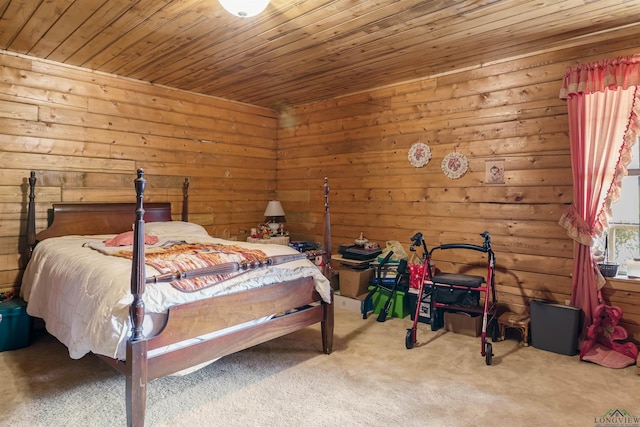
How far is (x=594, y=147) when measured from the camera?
312 cm

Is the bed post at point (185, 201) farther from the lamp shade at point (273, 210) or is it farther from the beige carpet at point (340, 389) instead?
the beige carpet at point (340, 389)

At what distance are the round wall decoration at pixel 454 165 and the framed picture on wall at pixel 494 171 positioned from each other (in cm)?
21

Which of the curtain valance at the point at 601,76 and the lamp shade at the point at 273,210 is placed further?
the lamp shade at the point at 273,210

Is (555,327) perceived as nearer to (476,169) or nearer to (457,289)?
(457,289)

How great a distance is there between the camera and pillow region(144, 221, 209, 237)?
3927mm

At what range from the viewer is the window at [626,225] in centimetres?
335

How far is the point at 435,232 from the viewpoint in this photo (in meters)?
4.21

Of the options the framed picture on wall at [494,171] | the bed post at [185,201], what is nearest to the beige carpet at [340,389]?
the framed picture on wall at [494,171]

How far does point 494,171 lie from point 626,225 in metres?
1.16

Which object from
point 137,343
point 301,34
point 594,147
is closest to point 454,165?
point 594,147

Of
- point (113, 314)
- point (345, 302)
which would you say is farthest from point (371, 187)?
point (113, 314)

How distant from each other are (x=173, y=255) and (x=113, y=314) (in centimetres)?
65

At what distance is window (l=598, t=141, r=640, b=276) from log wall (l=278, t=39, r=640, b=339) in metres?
0.43

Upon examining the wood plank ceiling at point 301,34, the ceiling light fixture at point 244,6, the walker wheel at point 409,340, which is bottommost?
the walker wheel at point 409,340
